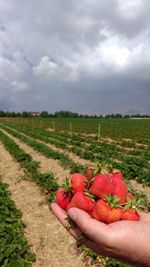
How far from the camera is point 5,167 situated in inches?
465

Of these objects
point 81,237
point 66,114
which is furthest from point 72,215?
point 66,114

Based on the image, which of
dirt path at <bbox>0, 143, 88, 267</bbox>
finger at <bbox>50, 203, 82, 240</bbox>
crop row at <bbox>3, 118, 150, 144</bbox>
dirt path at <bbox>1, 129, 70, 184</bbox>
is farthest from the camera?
crop row at <bbox>3, 118, 150, 144</bbox>

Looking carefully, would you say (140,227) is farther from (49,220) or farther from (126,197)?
(49,220)


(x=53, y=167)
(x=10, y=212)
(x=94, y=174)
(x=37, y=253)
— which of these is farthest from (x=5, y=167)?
(x=94, y=174)

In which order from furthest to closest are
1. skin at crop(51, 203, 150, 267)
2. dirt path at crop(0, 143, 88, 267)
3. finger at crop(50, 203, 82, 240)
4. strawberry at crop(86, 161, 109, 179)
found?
dirt path at crop(0, 143, 88, 267)
strawberry at crop(86, 161, 109, 179)
finger at crop(50, 203, 82, 240)
skin at crop(51, 203, 150, 267)

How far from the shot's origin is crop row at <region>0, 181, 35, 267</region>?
4275 mm

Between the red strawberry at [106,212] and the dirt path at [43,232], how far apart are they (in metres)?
2.83

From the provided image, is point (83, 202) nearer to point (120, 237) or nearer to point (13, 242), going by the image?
point (120, 237)

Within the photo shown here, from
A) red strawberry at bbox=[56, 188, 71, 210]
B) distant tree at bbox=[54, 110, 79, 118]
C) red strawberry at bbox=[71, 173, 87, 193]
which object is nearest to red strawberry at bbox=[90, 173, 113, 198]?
red strawberry at bbox=[71, 173, 87, 193]

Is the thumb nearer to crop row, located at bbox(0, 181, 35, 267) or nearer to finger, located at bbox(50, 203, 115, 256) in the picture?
finger, located at bbox(50, 203, 115, 256)

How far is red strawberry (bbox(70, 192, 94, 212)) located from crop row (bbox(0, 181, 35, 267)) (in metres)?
2.58

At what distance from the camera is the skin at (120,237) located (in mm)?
1935

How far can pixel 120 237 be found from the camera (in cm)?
193

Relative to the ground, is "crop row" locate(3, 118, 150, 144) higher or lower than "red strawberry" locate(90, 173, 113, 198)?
lower
